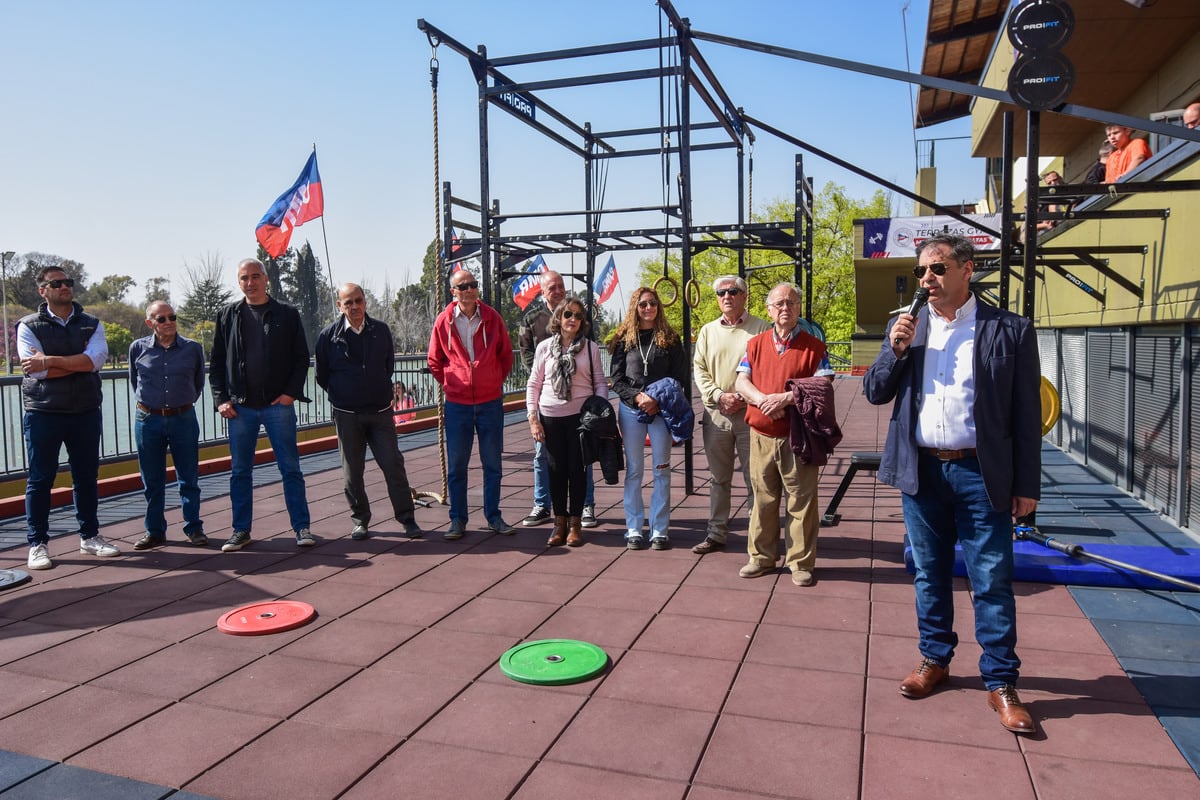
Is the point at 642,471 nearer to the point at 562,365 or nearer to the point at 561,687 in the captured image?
the point at 562,365

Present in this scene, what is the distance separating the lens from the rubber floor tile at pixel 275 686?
3523 millimetres

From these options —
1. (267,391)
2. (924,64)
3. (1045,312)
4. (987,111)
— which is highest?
(924,64)

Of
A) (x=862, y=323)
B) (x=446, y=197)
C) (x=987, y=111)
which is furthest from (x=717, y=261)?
(x=446, y=197)

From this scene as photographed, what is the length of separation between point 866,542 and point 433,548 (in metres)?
3.08

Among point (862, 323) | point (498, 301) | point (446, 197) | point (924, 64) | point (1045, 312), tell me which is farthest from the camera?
point (862, 323)

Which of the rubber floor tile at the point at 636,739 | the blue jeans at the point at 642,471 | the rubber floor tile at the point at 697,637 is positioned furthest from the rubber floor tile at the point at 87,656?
the blue jeans at the point at 642,471

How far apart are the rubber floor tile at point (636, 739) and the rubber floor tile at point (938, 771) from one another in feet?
1.97

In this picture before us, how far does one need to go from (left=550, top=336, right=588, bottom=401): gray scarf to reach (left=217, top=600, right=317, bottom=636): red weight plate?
87.6 inches

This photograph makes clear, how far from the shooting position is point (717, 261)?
45.8m

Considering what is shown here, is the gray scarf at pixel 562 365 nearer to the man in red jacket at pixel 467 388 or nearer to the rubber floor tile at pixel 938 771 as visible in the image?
the man in red jacket at pixel 467 388

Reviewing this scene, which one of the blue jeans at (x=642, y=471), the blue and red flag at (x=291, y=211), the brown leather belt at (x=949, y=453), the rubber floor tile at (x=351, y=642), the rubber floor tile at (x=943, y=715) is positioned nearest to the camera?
the rubber floor tile at (x=943, y=715)

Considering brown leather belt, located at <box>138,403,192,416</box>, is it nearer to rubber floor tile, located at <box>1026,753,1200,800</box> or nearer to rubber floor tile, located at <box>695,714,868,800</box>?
rubber floor tile, located at <box>695,714,868,800</box>

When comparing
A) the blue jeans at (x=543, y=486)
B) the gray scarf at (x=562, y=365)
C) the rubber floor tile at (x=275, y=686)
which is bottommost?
the rubber floor tile at (x=275, y=686)

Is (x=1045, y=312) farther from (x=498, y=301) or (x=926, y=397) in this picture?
(x=926, y=397)
